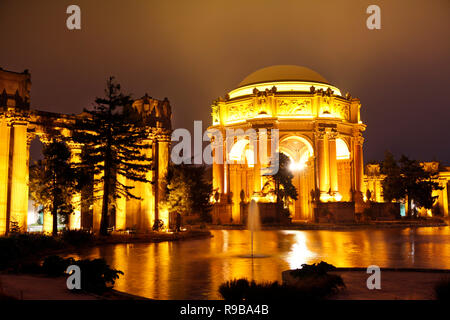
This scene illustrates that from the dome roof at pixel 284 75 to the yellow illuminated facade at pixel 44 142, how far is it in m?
34.0

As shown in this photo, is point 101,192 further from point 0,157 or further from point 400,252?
point 400,252

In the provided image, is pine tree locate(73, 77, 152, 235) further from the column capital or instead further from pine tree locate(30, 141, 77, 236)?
the column capital

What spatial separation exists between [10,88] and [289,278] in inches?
762

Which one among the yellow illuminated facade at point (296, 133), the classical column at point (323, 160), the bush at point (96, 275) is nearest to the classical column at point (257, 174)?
the yellow illuminated facade at point (296, 133)

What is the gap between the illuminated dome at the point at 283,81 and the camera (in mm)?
59938

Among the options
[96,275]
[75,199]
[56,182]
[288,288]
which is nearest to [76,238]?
[56,182]

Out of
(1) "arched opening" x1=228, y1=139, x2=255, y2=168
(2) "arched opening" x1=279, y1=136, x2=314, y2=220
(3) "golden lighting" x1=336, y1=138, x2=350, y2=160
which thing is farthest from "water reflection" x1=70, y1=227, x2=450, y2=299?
(3) "golden lighting" x1=336, y1=138, x2=350, y2=160

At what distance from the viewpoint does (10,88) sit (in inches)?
922

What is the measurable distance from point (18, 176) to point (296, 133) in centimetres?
3985

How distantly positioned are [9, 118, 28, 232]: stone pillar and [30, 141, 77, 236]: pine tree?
2221mm

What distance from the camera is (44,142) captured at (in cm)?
2859

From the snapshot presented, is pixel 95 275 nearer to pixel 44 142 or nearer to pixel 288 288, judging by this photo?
pixel 288 288

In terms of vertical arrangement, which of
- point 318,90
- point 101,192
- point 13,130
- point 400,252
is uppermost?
point 318,90
